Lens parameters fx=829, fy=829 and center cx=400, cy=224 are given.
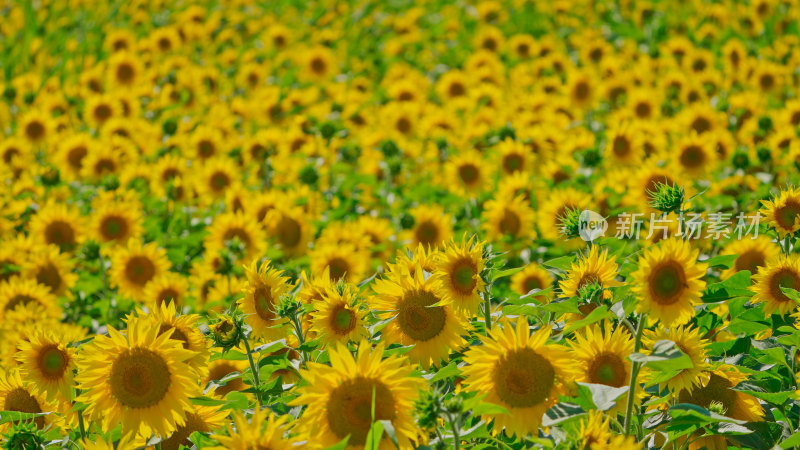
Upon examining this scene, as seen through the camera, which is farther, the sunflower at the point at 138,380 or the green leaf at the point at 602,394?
the sunflower at the point at 138,380

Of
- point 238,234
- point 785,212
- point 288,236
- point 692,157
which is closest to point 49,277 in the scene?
point 238,234

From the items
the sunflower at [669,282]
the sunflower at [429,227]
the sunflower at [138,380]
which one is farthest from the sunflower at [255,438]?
the sunflower at [429,227]

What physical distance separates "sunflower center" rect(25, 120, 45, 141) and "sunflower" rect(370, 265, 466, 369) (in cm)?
534

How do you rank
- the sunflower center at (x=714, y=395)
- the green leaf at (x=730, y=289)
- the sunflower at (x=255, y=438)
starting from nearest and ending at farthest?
the sunflower at (x=255, y=438)
the sunflower center at (x=714, y=395)
the green leaf at (x=730, y=289)

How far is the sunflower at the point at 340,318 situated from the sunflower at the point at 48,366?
88 cm

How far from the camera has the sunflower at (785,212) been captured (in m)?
2.88

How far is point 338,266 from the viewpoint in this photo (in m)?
4.51

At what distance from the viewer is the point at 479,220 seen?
5559 millimetres

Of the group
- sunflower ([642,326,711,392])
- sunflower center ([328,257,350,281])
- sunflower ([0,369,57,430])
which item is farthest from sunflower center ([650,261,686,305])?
sunflower center ([328,257,350,281])

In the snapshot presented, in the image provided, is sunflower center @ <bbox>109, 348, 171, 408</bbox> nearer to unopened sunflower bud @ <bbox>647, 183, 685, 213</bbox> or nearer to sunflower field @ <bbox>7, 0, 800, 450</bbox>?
sunflower field @ <bbox>7, 0, 800, 450</bbox>

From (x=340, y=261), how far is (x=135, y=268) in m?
1.31

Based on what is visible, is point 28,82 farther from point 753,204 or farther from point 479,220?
point 753,204

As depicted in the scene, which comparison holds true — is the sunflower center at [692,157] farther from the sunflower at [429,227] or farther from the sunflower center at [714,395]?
the sunflower center at [714,395]

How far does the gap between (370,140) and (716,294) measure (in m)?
4.04
